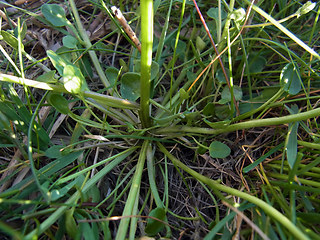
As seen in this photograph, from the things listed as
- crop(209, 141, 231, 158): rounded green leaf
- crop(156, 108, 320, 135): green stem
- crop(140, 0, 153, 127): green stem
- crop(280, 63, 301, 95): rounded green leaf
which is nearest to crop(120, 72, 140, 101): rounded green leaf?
crop(140, 0, 153, 127): green stem

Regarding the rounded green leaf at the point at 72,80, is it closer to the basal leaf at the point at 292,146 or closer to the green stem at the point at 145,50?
the green stem at the point at 145,50

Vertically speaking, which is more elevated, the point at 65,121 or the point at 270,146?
the point at 65,121

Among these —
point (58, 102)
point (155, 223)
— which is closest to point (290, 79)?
point (155, 223)

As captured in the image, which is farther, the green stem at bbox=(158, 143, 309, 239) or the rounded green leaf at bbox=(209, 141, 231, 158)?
the rounded green leaf at bbox=(209, 141, 231, 158)

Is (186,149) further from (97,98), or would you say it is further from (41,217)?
(41,217)

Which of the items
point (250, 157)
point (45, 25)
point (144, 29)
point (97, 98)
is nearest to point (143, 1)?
point (144, 29)

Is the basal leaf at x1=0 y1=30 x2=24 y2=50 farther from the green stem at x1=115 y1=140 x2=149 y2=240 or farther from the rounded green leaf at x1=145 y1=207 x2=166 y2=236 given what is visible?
the rounded green leaf at x1=145 y1=207 x2=166 y2=236

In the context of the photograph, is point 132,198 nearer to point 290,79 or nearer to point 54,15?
point 290,79
